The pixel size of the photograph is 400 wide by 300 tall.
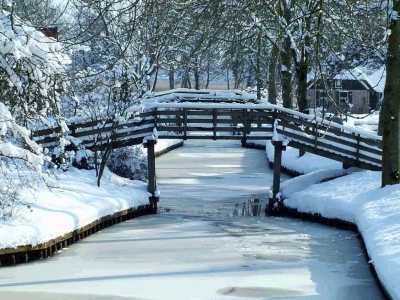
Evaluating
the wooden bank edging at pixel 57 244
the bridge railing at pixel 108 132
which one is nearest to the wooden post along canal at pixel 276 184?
the bridge railing at pixel 108 132

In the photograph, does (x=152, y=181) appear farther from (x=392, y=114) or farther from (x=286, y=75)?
(x=392, y=114)

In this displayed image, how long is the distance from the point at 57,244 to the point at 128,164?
35.3 feet

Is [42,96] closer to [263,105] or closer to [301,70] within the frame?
[263,105]

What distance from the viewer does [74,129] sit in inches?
993

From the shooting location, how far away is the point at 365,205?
2045 cm

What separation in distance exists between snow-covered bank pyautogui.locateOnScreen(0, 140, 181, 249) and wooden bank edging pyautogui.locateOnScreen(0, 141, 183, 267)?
10 centimetres

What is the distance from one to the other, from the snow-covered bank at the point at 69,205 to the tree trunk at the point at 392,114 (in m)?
7.66

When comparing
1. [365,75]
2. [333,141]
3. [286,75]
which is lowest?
[333,141]

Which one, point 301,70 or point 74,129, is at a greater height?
point 301,70

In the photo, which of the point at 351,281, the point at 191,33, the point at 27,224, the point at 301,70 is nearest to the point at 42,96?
the point at 191,33

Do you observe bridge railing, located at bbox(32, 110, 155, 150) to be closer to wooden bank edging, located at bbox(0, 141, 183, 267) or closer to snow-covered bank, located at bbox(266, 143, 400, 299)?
wooden bank edging, located at bbox(0, 141, 183, 267)

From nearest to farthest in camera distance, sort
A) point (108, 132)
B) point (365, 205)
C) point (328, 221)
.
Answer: point (365, 205)
point (328, 221)
point (108, 132)

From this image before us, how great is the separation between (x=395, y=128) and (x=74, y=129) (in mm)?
10272

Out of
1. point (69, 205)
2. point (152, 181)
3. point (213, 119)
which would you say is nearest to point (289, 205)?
point (213, 119)
